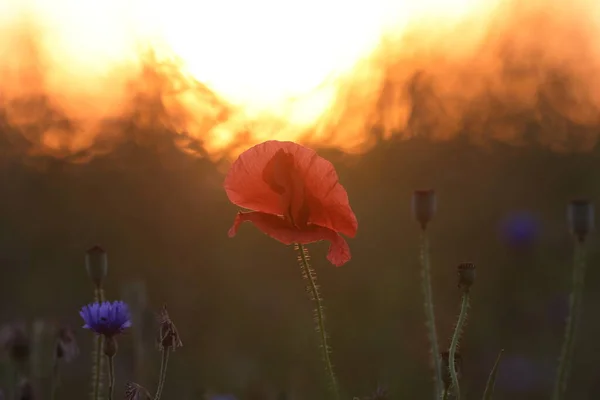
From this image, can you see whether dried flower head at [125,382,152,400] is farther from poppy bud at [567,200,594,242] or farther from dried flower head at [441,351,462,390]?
poppy bud at [567,200,594,242]

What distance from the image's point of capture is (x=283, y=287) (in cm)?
449

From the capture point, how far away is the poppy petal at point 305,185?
1.53 meters

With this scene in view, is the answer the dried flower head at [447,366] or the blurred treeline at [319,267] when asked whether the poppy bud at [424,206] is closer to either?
the dried flower head at [447,366]

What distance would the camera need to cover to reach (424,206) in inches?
67.8

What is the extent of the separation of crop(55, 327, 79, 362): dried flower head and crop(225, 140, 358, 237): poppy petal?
55 cm

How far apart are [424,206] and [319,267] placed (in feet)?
9.31

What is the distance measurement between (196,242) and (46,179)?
127 cm

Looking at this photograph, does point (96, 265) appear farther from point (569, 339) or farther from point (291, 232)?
point (569, 339)

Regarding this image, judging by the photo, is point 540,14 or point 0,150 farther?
point 540,14

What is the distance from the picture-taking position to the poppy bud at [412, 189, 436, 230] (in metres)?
1.71

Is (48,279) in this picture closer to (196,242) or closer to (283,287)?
(196,242)

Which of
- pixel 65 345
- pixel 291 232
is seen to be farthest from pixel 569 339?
pixel 65 345

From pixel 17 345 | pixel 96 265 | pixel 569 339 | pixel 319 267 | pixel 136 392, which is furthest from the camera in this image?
pixel 319 267

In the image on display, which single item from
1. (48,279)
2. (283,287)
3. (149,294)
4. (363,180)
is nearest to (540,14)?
(363,180)
